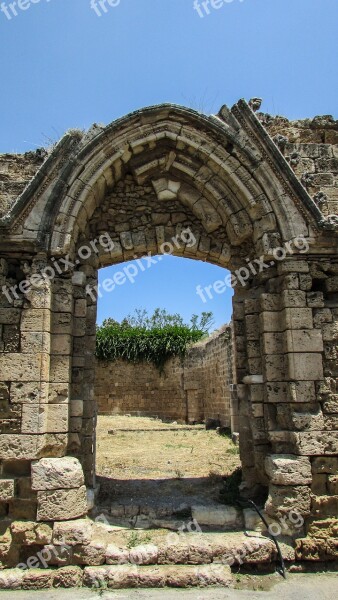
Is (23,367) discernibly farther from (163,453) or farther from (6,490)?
(163,453)

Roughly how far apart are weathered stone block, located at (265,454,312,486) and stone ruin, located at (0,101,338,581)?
0.02 m

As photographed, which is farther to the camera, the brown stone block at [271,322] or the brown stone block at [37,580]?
the brown stone block at [271,322]

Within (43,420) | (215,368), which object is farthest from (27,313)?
(215,368)

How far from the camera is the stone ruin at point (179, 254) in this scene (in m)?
4.93

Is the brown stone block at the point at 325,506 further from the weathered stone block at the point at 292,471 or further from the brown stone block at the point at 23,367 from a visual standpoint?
the brown stone block at the point at 23,367

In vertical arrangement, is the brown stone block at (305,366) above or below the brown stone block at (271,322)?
below

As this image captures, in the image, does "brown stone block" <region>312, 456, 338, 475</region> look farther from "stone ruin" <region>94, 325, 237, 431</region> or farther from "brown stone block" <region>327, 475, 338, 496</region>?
"stone ruin" <region>94, 325, 237, 431</region>

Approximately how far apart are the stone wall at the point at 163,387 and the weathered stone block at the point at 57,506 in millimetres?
13878

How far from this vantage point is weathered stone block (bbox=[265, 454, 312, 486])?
16.4ft

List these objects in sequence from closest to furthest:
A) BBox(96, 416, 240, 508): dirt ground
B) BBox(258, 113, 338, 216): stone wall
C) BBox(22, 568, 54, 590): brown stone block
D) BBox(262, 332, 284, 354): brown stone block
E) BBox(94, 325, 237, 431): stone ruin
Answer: BBox(22, 568, 54, 590): brown stone block → BBox(262, 332, 284, 354): brown stone block → BBox(258, 113, 338, 216): stone wall → BBox(96, 416, 240, 508): dirt ground → BBox(94, 325, 237, 431): stone ruin

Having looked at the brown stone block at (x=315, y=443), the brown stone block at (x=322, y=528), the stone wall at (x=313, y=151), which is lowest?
the brown stone block at (x=322, y=528)

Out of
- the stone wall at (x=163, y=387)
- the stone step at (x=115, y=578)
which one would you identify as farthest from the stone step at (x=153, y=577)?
the stone wall at (x=163, y=387)

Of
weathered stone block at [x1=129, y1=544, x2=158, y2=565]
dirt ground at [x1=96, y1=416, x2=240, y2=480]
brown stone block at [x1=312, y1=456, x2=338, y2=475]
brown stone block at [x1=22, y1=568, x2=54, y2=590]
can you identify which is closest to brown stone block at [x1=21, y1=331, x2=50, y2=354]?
brown stone block at [x1=22, y1=568, x2=54, y2=590]

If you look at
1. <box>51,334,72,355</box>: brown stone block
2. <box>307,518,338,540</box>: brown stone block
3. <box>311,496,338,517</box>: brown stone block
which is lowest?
<box>307,518,338,540</box>: brown stone block
